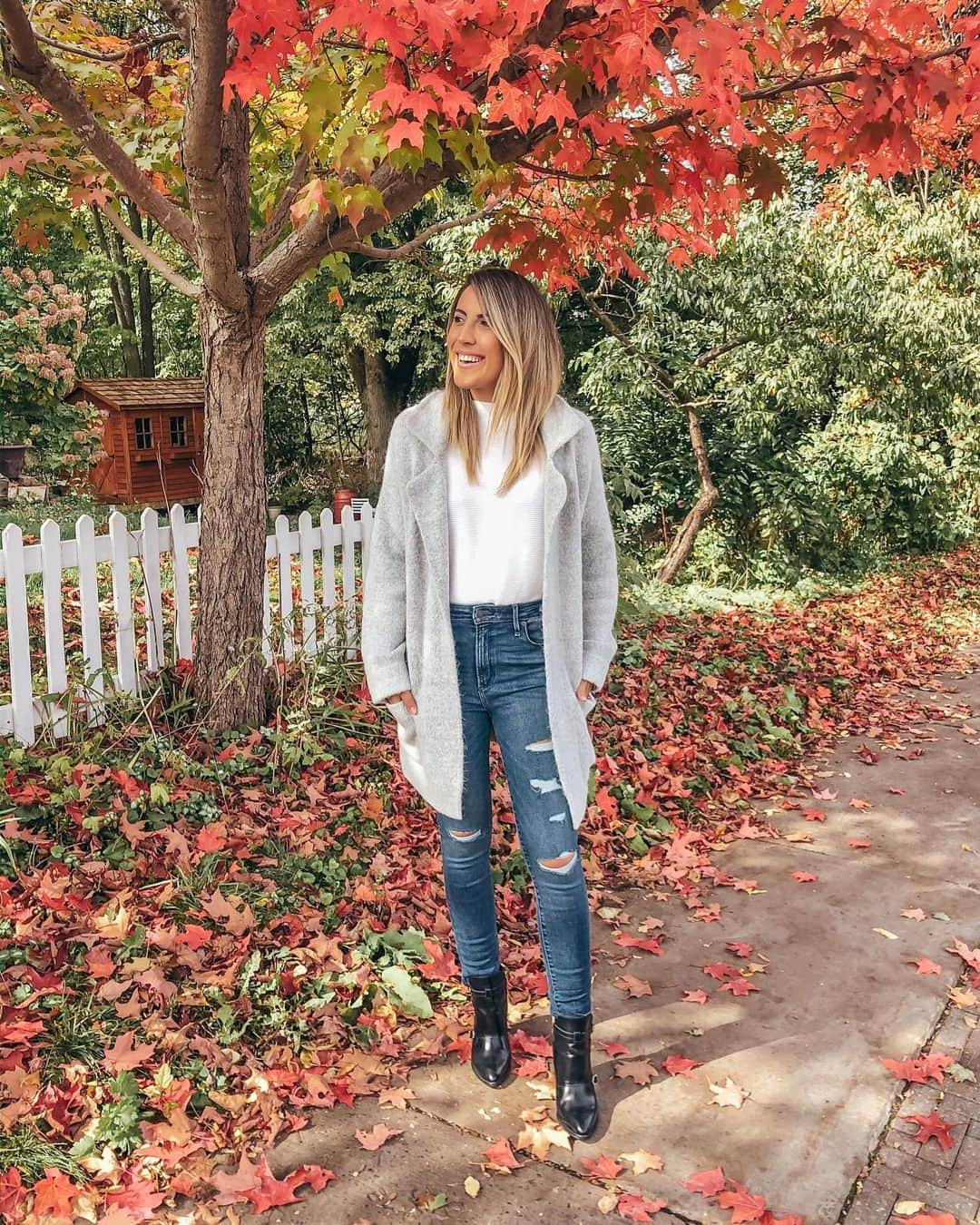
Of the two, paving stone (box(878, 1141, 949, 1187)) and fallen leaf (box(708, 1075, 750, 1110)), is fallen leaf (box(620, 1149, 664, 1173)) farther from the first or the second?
paving stone (box(878, 1141, 949, 1187))

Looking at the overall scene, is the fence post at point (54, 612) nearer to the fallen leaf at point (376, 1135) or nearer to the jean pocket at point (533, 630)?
the fallen leaf at point (376, 1135)

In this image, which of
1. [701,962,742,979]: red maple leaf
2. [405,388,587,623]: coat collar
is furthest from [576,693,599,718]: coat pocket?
[701,962,742,979]: red maple leaf

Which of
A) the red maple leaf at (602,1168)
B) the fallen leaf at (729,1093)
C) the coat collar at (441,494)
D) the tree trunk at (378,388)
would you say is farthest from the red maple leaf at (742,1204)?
the tree trunk at (378,388)

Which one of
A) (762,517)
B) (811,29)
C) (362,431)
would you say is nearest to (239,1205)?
(811,29)

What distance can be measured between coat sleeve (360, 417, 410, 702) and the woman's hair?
0.18m

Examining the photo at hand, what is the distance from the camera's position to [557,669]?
2.67 metres

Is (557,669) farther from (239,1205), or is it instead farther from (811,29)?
(811,29)

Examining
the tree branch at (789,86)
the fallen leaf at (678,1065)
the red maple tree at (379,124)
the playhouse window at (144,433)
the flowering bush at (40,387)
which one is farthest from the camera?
the playhouse window at (144,433)

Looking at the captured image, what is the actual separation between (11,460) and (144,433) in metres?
2.44

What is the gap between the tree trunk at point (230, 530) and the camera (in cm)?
488

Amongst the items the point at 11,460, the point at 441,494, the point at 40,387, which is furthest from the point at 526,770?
the point at 40,387

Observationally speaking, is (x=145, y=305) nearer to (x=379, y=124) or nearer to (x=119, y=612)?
(x=119, y=612)

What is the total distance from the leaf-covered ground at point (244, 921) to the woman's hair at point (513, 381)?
1669 millimetres

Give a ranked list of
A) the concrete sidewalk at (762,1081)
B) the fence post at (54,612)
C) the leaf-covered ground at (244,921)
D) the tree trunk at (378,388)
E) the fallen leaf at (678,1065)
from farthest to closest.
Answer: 1. the tree trunk at (378,388)
2. the fence post at (54,612)
3. the fallen leaf at (678,1065)
4. the leaf-covered ground at (244,921)
5. the concrete sidewalk at (762,1081)
